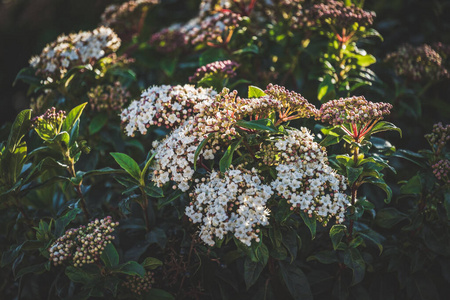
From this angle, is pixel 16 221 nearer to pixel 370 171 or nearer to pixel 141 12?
pixel 370 171

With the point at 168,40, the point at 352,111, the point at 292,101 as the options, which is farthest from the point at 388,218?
the point at 168,40

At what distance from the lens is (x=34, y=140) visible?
224 centimetres

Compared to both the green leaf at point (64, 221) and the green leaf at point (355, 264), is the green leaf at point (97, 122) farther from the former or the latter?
the green leaf at point (355, 264)

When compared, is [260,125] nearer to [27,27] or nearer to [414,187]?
[414,187]

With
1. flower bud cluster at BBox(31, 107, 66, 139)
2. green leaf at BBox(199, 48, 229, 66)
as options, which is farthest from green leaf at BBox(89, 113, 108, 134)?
green leaf at BBox(199, 48, 229, 66)

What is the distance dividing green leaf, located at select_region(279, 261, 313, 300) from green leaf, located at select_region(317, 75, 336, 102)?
909 millimetres

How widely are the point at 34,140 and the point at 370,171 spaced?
1.67 m

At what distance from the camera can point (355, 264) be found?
5.87ft

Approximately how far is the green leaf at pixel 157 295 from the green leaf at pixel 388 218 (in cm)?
106

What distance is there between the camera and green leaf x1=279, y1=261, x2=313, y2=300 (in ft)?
6.05

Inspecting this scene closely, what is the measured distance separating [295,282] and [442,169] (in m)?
0.79

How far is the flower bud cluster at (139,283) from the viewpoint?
1.84m

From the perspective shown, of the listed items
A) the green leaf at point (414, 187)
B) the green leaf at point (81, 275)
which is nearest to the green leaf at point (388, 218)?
the green leaf at point (414, 187)

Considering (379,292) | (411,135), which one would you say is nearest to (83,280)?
(379,292)
